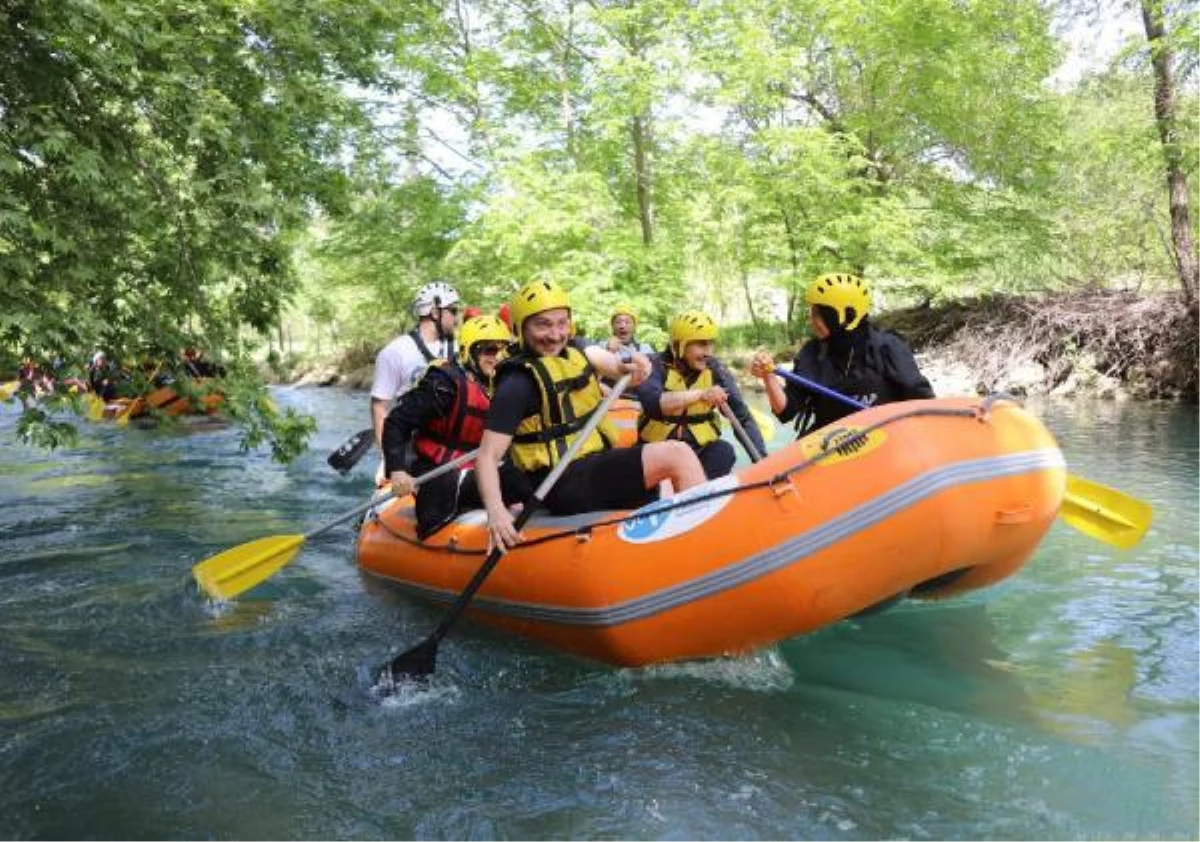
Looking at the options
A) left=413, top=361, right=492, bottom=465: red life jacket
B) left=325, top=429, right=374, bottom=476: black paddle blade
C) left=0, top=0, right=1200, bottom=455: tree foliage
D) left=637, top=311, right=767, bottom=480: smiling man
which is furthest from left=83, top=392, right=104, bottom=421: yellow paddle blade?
left=637, top=311, right=767, bottom=480: smiling man

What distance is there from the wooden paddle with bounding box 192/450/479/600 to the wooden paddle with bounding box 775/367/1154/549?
2922mm

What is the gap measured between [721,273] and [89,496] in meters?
19.1

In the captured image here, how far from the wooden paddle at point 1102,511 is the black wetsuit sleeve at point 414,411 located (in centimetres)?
190

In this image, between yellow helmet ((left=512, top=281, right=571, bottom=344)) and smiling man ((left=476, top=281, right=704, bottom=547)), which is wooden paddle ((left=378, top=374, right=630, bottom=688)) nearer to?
smiling man ((left=476, top=281, right=704, bottom=547))

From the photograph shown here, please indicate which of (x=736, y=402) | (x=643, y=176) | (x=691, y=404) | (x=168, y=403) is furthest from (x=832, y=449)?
(x=643, y=176)

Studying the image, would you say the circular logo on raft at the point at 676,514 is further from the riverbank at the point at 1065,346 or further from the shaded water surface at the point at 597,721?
the riverbank at the point at 1065,346

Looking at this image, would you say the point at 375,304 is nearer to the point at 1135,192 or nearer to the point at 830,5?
the point at 830,5

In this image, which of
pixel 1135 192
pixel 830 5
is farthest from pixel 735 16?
pixel 1135 192

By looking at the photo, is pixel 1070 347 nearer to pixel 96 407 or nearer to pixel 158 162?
pixel 158 162

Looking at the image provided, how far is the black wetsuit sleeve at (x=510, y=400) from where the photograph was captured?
12.7 feet

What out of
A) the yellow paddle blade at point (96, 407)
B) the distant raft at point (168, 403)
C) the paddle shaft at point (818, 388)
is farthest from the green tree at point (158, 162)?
the yellow paddle blade at point (96, 407)

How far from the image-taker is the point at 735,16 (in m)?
15.5

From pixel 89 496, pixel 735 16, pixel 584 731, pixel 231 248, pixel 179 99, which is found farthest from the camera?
pixel 735 16

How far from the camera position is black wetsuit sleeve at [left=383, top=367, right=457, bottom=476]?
16.0 ft
